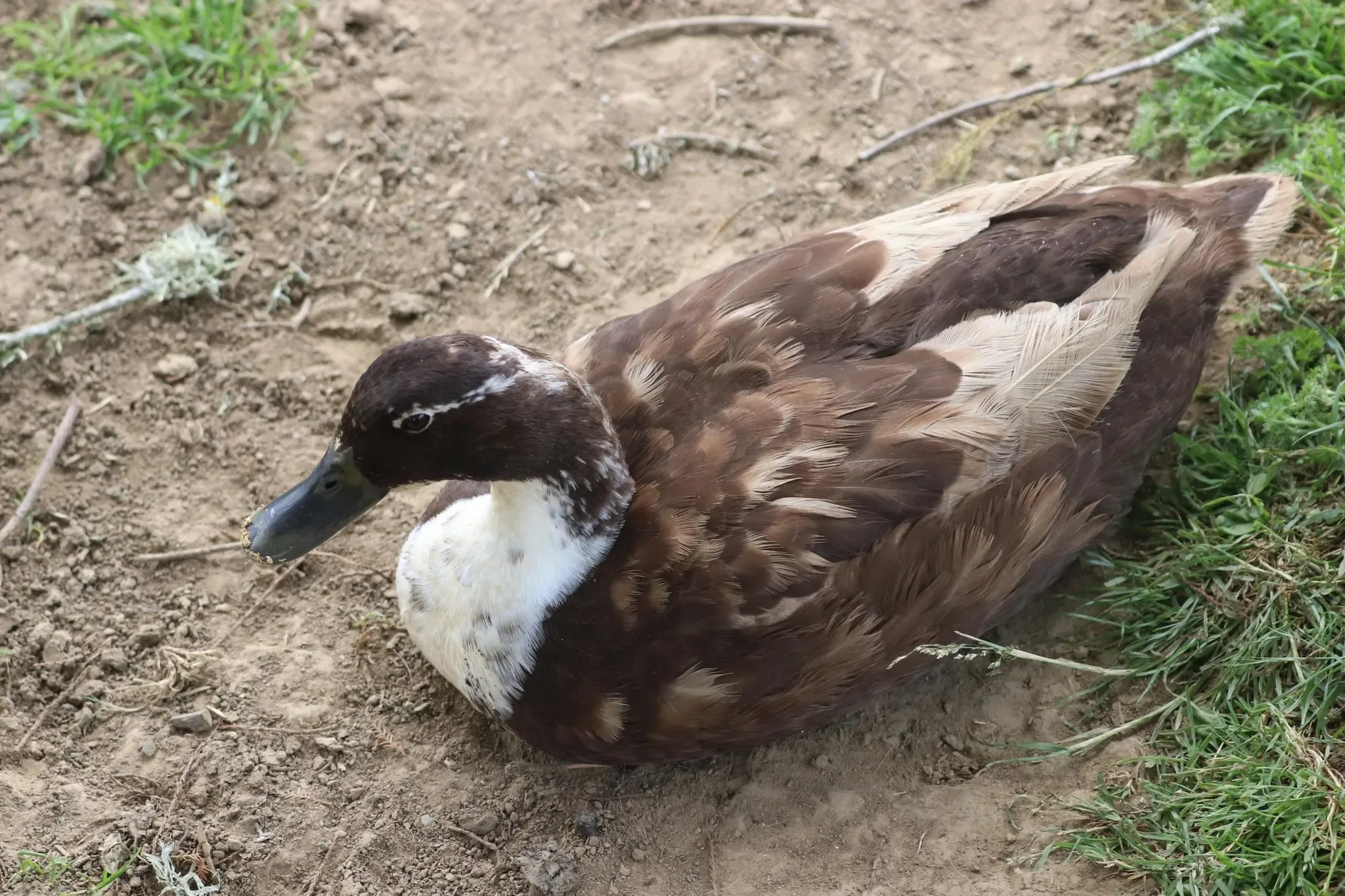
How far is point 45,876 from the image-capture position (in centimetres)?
275

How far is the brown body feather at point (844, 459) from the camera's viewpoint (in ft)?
8.63

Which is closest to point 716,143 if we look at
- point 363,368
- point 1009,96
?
point 1009,96

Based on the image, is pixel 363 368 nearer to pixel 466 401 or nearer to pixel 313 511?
pixel 313 511

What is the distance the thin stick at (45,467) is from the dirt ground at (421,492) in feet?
0.14

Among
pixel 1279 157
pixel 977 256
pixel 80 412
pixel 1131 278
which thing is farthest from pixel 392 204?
→ pixel 1279 157

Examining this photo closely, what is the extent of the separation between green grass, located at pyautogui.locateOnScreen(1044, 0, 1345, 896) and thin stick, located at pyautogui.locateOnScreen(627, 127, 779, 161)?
4.33ft

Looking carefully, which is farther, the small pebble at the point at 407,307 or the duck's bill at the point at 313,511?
the small pebble at the point at 407,307

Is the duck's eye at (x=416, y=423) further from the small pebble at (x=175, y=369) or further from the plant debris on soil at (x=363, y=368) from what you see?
the small pebble at (x=175, y=369)

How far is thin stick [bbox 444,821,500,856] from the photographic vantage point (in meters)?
2.91

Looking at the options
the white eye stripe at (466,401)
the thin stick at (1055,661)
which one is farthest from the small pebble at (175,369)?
the thin stick at (1055,661)

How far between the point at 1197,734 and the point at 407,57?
3.28m

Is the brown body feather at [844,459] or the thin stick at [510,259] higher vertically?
Result: the brown body feather at [844,459]

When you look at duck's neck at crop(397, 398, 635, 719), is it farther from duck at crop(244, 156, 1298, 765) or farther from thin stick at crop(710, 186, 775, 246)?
thin stick at crop(710, 186, 775, 246)

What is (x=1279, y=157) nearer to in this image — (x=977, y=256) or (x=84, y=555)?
(x=977, y=256)
